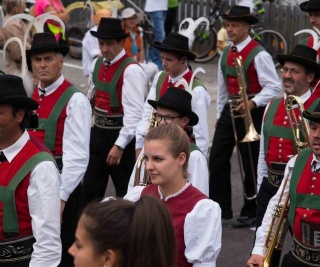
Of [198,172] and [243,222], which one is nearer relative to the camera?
[198,172]

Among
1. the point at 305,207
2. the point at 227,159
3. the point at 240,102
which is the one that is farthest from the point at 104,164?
the point at 305,207

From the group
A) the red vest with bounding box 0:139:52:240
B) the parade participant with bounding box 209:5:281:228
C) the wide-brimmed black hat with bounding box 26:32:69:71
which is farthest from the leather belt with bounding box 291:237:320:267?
the parade participant with bounding box 209:5:281:228

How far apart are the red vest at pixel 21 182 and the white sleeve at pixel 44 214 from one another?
2.3 inches

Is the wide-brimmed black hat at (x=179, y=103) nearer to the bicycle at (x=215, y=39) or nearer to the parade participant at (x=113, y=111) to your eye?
the parade participant at (x=113, y=111)

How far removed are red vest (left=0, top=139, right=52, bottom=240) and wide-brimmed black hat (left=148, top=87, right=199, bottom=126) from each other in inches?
57.4

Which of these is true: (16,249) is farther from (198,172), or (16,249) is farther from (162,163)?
(198,172)

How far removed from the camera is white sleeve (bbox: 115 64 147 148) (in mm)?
8594

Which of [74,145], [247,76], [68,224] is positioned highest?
[247,76]

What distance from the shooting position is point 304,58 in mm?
7410

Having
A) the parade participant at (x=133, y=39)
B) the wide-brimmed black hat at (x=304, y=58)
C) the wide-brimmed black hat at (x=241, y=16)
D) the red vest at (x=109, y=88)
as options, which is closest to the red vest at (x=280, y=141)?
the wide-brimmed black hat at (x=304, y=58)

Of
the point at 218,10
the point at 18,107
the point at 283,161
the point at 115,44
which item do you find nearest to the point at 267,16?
the point at 218,10

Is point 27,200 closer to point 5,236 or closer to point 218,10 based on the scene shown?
point 5,236

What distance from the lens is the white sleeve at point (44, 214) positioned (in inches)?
204

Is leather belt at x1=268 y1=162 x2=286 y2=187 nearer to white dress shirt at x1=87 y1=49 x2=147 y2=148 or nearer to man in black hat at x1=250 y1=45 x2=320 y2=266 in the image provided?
man in black hat at x1=250 y1=45 x2=320 y2=266
